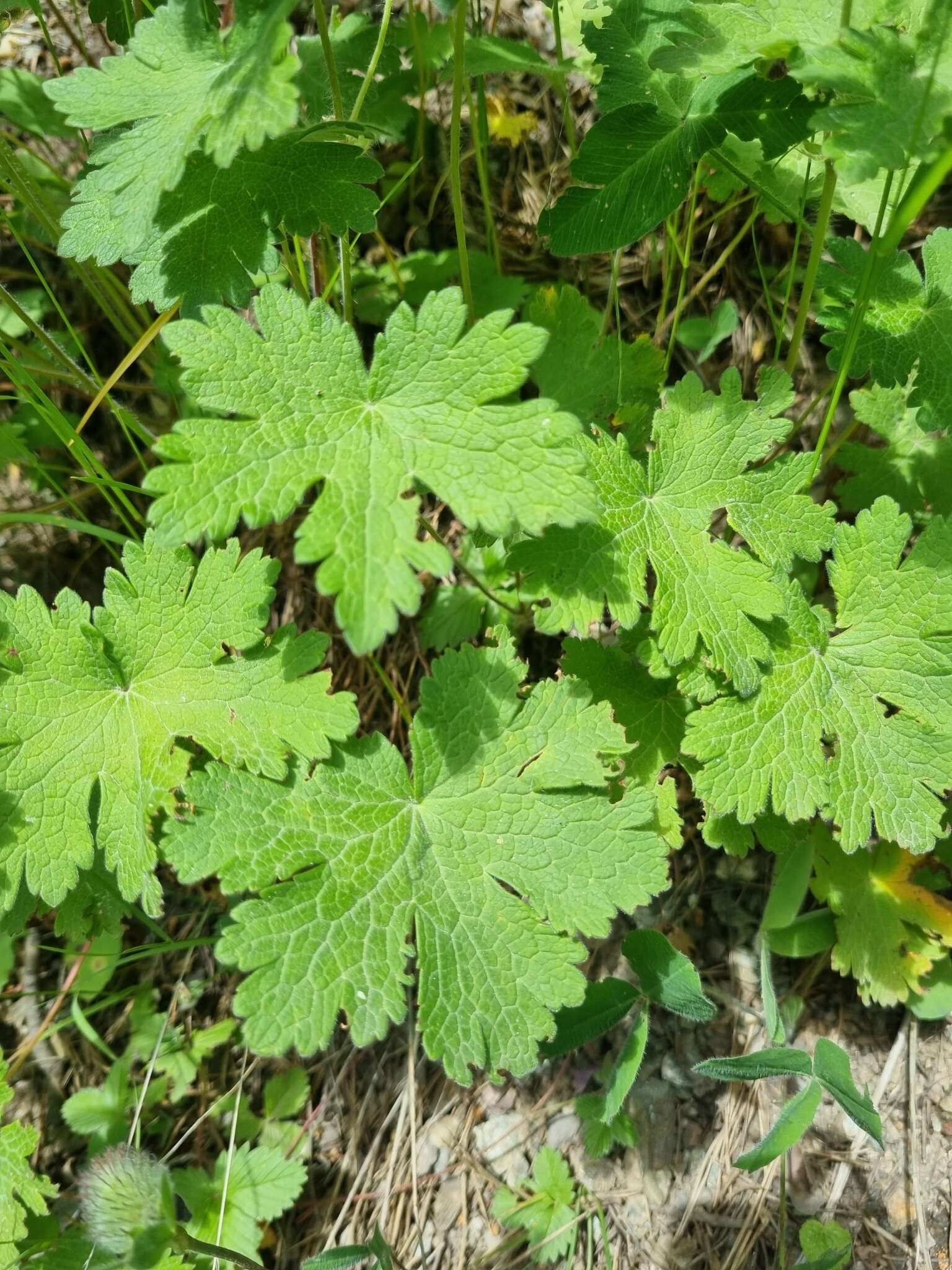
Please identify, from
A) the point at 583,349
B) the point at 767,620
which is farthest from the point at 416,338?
the point at 767,620

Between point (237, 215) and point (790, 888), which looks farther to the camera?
point (790, 888)

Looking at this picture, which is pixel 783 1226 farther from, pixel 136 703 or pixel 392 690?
pixel 136 703

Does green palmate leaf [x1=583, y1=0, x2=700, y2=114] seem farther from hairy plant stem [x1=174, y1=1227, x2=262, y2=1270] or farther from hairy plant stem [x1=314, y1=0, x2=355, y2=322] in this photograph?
hairy plant stem [x1=174, y1=1227, x2=262, y2=1270]

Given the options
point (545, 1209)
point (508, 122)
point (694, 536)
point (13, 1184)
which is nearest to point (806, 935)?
point (545, 1209)

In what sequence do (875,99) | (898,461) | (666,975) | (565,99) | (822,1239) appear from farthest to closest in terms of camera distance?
1. (565,99)
2. (898,461)
3. (822,1239)
4. (666,975)
5. (875,99)

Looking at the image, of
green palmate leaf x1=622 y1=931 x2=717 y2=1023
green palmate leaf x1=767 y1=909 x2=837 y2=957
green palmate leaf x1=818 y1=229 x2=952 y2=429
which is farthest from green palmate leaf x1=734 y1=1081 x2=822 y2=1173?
green palmate leaf x1=818 y1=229 x2=952 y2=429

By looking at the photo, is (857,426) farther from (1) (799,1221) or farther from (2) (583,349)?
(1) (799,1221)
